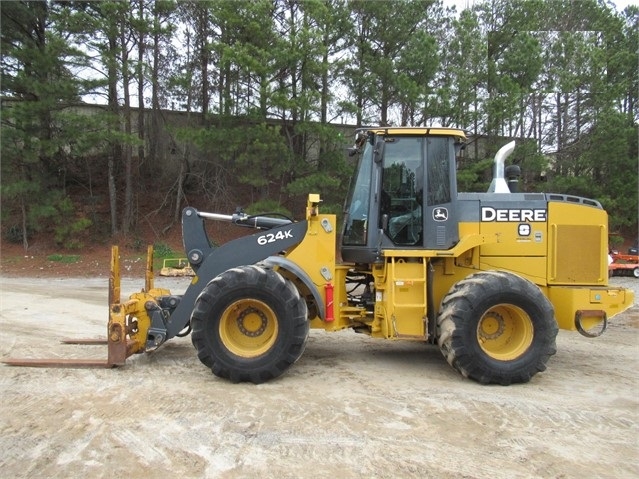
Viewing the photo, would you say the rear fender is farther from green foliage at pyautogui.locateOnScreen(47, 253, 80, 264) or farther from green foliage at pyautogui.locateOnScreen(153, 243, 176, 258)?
green foliage at pyautogui.locateOnScreen(47, 253, 80, 264)

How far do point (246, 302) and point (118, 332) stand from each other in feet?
4.41

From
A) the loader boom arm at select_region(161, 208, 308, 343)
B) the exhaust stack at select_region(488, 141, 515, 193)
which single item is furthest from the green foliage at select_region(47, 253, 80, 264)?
the exhaust stack at select_region(488, 141, 515, 193)

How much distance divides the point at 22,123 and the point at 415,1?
14122 millimetres

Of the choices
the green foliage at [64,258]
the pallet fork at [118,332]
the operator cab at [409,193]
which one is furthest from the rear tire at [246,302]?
the green foliage at [64,258]

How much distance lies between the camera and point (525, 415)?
4.23m

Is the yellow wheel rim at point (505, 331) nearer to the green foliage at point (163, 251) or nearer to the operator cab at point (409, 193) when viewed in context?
the operator cab at point (409, 193)

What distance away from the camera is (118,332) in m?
5.15

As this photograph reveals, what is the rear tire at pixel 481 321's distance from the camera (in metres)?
5.01

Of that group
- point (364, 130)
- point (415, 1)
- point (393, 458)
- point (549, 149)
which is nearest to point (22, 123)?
point (415, 1)

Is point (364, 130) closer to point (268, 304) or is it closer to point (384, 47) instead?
point (268, 304)

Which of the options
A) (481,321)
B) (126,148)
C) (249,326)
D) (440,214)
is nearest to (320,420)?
(249,326)

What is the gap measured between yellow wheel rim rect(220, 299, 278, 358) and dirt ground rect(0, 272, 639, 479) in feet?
1.39

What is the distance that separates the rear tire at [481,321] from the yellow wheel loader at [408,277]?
0.01m

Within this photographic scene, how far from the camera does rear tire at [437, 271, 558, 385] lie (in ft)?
16.4
